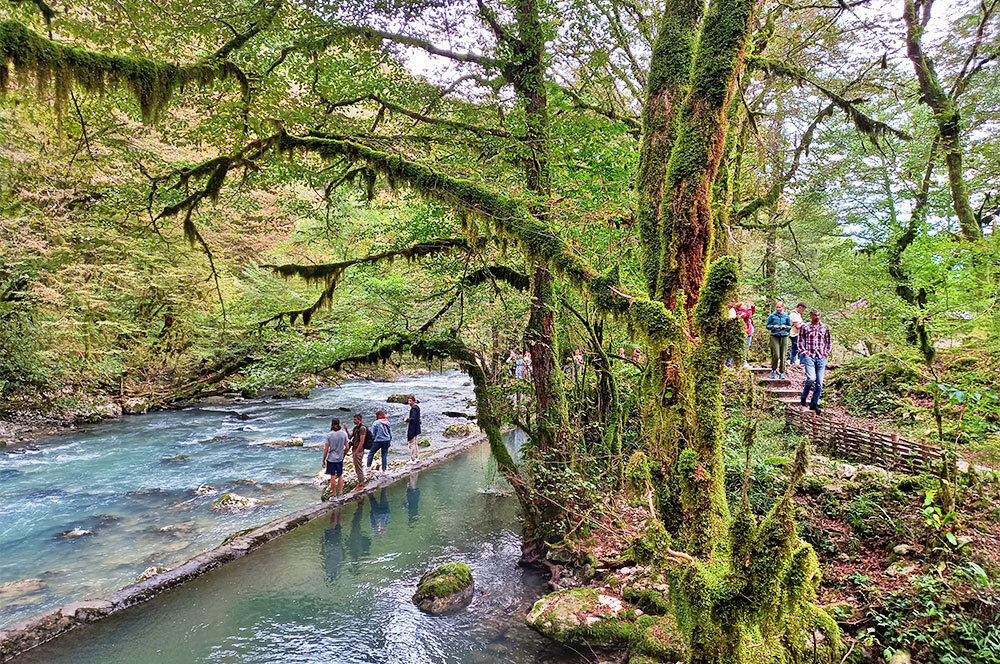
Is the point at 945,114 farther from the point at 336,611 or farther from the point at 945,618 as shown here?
the point at 336,611

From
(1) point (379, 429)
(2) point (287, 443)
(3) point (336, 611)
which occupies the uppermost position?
(1) point (379, 429)

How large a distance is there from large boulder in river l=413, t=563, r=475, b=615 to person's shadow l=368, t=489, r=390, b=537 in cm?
235

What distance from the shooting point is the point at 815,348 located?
8.77 metres

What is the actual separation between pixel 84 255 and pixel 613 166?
1807 centimetres

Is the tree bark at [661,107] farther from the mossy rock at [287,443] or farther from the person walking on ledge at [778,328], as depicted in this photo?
the mossy rock at [287,443]

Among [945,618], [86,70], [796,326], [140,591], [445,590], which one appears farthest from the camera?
[796,326]

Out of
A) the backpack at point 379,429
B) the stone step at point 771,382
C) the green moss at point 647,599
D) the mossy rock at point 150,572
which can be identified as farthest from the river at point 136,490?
the stone step at point 771,382

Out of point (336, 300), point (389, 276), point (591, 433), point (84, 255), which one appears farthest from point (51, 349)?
point (591, 433)

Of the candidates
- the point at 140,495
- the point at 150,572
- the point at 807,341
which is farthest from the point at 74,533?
the point at 807,341

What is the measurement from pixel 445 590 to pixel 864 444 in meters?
6.59

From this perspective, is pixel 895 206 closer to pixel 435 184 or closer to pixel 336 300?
pixel 435 184

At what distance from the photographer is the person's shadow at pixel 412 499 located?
33.6 ft

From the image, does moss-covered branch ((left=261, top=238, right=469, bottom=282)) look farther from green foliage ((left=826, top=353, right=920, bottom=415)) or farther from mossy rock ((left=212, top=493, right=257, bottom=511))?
green foliage ((left=826, top=353, right=920, bottom=415))

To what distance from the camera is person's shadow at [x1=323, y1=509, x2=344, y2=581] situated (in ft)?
25.7
